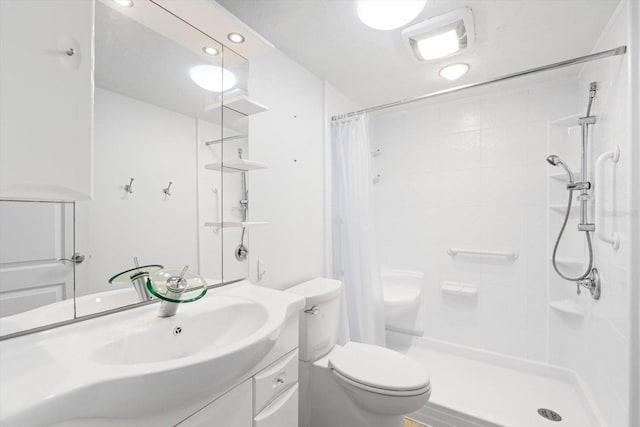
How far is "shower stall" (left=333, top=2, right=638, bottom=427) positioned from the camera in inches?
56.8

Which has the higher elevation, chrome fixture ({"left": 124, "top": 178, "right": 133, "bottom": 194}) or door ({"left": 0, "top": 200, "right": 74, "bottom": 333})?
chrome fixture ({"left": 124, "top": 178, "right": 133, "bottom": 194})

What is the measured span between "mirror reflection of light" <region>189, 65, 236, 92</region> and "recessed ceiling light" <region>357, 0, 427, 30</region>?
0.71 meters

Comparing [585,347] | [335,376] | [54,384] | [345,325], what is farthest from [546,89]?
[54,384]

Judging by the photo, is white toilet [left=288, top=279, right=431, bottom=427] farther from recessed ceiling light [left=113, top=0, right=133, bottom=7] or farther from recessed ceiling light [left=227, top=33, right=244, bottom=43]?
recessed ceiling light [left=113, top=0, right=133, bottom=7]

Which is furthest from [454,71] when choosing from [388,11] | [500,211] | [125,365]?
[125,365]

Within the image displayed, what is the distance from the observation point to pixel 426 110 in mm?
2676

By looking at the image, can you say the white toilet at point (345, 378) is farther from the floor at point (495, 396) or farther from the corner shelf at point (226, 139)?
the corner shelf at point (226, 139)

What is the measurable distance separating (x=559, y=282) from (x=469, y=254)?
0.63m

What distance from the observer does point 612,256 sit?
1440 millimetres

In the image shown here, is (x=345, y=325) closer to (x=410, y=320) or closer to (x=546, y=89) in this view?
(x=410, y=320)

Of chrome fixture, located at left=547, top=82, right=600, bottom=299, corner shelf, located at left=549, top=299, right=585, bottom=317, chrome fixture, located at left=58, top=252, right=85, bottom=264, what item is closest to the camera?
chrome fixture, located at left=58, top=252, right=85, bottom=264

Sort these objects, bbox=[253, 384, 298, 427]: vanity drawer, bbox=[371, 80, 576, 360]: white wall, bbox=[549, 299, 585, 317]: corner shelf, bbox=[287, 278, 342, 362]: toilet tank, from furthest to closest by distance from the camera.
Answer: bbox=[371, 80, 576, 360]: white wall
bbox=[549, 299, 585, 317]: corner shelf
bbox=[287, 278, 342, 362]: toilet tank
bbox=[253, 384, 298, 427]: vanity drawer

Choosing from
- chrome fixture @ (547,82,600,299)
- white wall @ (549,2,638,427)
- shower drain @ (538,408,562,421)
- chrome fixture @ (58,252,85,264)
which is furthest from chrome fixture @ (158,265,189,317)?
shower drain @ (538,408,562,421)

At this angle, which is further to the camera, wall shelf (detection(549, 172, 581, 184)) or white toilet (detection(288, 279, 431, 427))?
wall shelf (detection(549, 172, 581, 184))
